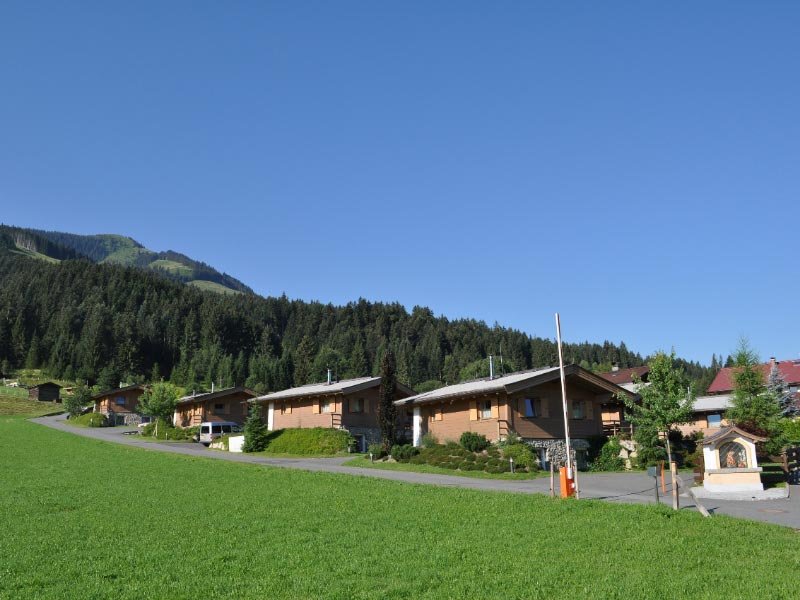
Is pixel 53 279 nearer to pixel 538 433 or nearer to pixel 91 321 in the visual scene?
pixel 91 321

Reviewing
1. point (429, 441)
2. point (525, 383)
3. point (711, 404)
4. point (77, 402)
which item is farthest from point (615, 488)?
point (77, 402)

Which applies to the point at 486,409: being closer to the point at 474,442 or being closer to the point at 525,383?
the point at 474,442

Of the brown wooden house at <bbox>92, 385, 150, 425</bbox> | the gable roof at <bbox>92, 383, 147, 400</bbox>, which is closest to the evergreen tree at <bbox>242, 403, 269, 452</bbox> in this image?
the brown wooden house at <bbox>92, 385, 150, 425</bbox>

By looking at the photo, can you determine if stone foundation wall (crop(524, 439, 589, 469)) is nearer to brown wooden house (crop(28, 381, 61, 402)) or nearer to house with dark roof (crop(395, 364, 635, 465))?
house with dark roof (crop(395, 364, 635, 465))

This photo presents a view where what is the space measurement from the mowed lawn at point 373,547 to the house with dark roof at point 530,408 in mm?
16087

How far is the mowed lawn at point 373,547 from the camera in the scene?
32.9ft

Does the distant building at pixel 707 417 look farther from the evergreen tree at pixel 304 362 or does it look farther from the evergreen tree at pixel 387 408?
the evergreen tree at pixel 304 362

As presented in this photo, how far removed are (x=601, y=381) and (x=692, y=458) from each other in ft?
25.7

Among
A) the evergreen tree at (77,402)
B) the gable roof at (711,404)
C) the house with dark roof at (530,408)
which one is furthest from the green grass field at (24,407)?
the gable roof at (711,404)

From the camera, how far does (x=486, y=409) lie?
126ft

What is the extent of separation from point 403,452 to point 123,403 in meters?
60.4

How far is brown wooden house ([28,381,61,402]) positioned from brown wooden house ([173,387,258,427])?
48262 mm

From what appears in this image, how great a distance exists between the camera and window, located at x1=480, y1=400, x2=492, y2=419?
→ 1494 inches

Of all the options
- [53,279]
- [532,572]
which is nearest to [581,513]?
[532,572]
